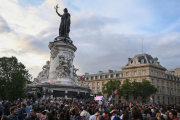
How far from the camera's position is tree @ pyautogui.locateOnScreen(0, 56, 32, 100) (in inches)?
1612

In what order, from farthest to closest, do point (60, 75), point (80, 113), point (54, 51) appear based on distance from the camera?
point (54, 51), point (60, 75), point (80, 113)

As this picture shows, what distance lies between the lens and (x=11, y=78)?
43188mm

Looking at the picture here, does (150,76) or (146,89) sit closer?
(146,89)

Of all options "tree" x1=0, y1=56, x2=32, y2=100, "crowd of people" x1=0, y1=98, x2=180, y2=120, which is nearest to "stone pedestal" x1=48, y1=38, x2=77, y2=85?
"crowd of people" x1=0, y1=98, x2=180, y2=120

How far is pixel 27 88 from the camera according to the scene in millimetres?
24016

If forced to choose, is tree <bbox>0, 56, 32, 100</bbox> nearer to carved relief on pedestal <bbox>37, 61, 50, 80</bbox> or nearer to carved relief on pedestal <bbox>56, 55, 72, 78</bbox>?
carved relief on pedestal <bbox>37, 61, 50, 80</bbox>

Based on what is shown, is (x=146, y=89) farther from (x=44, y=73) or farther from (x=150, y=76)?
(x=44, y=73)

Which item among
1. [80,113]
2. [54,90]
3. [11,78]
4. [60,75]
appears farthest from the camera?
[11,78]

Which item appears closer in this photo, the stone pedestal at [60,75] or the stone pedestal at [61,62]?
the stone pedestal at [60,75]

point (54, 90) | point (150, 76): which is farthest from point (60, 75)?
point (150, 76)

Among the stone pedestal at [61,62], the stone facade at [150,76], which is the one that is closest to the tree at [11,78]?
the stone pedestal at [61,62]

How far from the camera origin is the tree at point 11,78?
4094 centimetres

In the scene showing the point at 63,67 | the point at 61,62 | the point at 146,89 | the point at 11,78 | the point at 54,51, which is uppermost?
the point at 54,51

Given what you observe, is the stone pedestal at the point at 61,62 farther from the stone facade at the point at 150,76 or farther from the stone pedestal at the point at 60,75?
the stone facade at the point at 150,76
